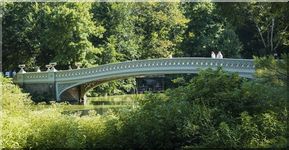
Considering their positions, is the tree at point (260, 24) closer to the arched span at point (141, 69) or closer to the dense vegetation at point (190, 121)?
the arched span at point (141, 69)

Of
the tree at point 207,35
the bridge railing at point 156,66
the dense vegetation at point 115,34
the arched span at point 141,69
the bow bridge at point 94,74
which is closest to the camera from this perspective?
the bridge railing at point 156,66

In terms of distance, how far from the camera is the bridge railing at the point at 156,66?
65.4ft

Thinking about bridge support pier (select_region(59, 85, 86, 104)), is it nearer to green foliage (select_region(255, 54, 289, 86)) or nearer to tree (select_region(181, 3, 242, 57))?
tree (select_region(181, 3, 242, 57))

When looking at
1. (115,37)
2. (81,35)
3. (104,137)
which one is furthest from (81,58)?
(104,137)

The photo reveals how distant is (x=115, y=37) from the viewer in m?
34.4

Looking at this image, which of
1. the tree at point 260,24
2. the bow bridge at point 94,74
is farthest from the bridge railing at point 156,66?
the tree at point 260,24

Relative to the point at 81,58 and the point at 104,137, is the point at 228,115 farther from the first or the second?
the point at 81,58

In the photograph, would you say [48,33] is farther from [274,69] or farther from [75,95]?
[274,69]

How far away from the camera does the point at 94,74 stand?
26.4m

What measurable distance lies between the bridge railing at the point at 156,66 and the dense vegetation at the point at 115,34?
265 centimetres

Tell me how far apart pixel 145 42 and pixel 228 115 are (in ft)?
92.6

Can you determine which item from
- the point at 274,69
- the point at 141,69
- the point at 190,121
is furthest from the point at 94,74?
the point at 274,69

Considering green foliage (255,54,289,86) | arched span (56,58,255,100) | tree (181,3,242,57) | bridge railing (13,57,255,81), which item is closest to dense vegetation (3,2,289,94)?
tree (181,3,242,57)

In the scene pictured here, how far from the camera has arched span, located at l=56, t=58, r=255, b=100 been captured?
20.1 meters
